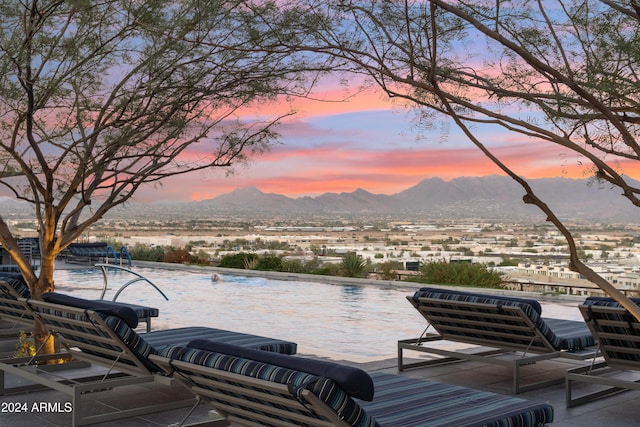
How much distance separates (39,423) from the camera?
5.34 m

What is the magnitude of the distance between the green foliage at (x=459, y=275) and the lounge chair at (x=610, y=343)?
11584mm

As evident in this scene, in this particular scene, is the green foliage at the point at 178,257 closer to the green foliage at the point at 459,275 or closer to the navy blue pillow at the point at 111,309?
the green foliage at the point at 459,275

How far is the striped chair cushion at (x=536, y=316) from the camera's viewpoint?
6.34 meters

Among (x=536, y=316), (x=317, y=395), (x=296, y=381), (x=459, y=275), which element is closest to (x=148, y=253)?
(x=459, y=275)

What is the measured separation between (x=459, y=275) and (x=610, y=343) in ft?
39.8

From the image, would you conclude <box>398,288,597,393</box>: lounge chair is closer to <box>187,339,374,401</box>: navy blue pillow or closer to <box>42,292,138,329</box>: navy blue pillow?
<box>42,292,138,329</box>: navy blue pillow

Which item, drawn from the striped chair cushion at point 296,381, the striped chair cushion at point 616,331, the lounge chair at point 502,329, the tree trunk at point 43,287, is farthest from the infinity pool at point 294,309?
the striped chair cushion at point 296,381

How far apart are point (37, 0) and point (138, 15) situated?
0.76m

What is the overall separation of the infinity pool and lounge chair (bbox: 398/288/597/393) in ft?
4.36

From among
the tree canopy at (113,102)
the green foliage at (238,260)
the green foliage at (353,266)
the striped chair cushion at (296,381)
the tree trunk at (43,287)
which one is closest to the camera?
the striped chair cushion at (296,381)

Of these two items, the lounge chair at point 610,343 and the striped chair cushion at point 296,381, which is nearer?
the striped chair cushion at point 296,381

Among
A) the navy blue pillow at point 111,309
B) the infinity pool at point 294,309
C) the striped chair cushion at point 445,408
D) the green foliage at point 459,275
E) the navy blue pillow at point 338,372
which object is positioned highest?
the navy blue pillow at point 111,309

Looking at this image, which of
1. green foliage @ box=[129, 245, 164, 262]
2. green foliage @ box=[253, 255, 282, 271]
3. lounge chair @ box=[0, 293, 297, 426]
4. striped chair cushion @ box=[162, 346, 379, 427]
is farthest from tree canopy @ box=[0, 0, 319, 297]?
green foliage @ box=[129, 245, 164, 262]

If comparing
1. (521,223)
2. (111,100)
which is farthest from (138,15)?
(521,223)
